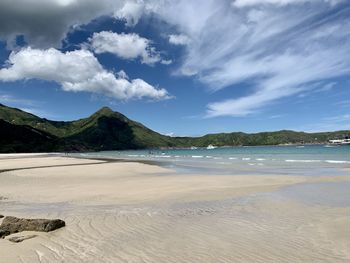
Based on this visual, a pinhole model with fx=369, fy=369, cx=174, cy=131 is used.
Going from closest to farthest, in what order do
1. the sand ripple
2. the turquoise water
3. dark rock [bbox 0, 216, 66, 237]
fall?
1. the sand ripple
2. dark rock [bbox 0, 216, 66, 237]
3. the turquoise water

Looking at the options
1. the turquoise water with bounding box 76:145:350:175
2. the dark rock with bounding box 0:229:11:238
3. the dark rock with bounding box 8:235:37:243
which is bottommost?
the dark rock with bounding box 8:235:37:243

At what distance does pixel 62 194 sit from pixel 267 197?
1025 cm

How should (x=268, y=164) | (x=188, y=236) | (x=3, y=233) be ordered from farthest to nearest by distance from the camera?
(x=268, y=164) < (x=188, y=236) < (x=3, y=233)

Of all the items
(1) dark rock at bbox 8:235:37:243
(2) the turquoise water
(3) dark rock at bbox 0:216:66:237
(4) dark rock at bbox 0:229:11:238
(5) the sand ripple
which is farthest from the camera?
(2) the turquoise water

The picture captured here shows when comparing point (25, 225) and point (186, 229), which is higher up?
point (25, 225)

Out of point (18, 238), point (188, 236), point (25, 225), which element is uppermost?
point (25, 225)

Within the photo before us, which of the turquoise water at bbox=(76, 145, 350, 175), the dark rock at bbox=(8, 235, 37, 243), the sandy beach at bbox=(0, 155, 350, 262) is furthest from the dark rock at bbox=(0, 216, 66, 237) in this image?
the turquoise water at bbox=(76, 145, 350, 175)

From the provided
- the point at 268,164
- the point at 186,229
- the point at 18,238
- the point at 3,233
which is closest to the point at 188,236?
the point at 186,229

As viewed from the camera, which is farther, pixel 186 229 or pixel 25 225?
pixel 186 229

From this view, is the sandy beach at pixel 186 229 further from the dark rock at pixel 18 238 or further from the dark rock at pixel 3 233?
the dark rock at pixel 3 233

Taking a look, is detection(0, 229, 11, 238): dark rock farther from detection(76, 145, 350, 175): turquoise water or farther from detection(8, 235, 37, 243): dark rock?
detection(76, 145, 350, 175): turquoise water

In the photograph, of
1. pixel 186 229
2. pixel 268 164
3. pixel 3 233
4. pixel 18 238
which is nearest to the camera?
pixel 18 238

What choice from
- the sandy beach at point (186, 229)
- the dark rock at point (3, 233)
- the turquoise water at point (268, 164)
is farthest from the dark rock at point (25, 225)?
the turquoise water at point (268, 164)

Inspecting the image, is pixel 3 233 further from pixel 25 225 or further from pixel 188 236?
pixel 188 236
